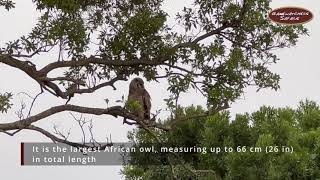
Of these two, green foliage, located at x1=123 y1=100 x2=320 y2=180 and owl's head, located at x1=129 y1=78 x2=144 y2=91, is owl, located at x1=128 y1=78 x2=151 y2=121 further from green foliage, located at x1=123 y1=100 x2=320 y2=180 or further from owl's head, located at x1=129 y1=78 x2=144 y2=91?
green foliage, located at x1=123 y1=100 x2=320 y2=180

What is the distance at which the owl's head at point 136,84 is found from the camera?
6.25 m

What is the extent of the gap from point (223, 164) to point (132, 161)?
1710 mm

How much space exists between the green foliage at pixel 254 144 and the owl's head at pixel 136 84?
2326 mm

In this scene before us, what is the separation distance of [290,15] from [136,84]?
1.72m


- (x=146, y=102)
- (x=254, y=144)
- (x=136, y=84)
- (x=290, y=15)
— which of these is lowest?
(x=254, y=144)

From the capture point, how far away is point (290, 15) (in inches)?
247

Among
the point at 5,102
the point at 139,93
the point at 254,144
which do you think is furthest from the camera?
the point at 254,144

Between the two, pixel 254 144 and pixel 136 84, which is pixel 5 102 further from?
pixel 254 144

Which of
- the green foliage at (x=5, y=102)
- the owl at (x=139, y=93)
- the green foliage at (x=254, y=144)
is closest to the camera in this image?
the green foliage at (x=5, y=102)

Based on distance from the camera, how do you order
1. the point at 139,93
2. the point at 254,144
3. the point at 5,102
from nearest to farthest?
the point at 5,102 < the point at 139,93 < the point at 254,144

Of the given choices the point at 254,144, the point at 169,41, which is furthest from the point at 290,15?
the point at 254,144

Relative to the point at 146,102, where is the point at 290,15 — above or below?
above

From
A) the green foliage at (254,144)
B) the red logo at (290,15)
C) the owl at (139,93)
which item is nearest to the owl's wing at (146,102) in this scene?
the owl at (139,93)

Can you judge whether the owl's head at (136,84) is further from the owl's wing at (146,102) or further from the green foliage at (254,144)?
the green foliage at (254,144)
